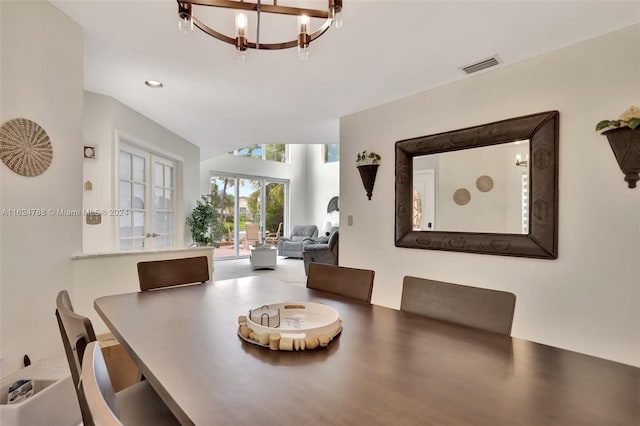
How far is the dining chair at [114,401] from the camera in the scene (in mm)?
493

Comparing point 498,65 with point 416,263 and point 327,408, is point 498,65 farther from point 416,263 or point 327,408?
point 327,408

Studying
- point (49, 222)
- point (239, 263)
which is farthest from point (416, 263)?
point (239, 263)

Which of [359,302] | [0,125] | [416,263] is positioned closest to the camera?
[359,302]

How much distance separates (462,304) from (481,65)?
1987mm

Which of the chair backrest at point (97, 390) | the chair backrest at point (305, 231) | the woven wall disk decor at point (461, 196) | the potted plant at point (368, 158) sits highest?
the potted plant at point (368, 158)

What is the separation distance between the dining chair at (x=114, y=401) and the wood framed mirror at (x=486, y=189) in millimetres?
2396

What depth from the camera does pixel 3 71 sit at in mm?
1649

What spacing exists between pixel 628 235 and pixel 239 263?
263 inches

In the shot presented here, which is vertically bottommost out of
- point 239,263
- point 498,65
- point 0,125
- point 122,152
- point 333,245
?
point 239,263

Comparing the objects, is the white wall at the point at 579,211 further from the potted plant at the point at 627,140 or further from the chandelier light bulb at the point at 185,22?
the chandelier light bulb at the point at 185,22

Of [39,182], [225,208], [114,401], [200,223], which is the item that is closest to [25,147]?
[39,182]

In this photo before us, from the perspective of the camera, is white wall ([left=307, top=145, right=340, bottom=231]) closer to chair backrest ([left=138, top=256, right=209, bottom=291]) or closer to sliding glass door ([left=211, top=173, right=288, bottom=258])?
sliding glass door ([left=211, top=173, right=288, bottom=258])

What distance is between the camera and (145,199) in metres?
4.09

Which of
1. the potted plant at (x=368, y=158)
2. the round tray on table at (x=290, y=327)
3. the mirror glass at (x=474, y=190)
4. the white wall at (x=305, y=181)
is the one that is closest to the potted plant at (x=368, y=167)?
the potted plant at (x=368, y=158)
